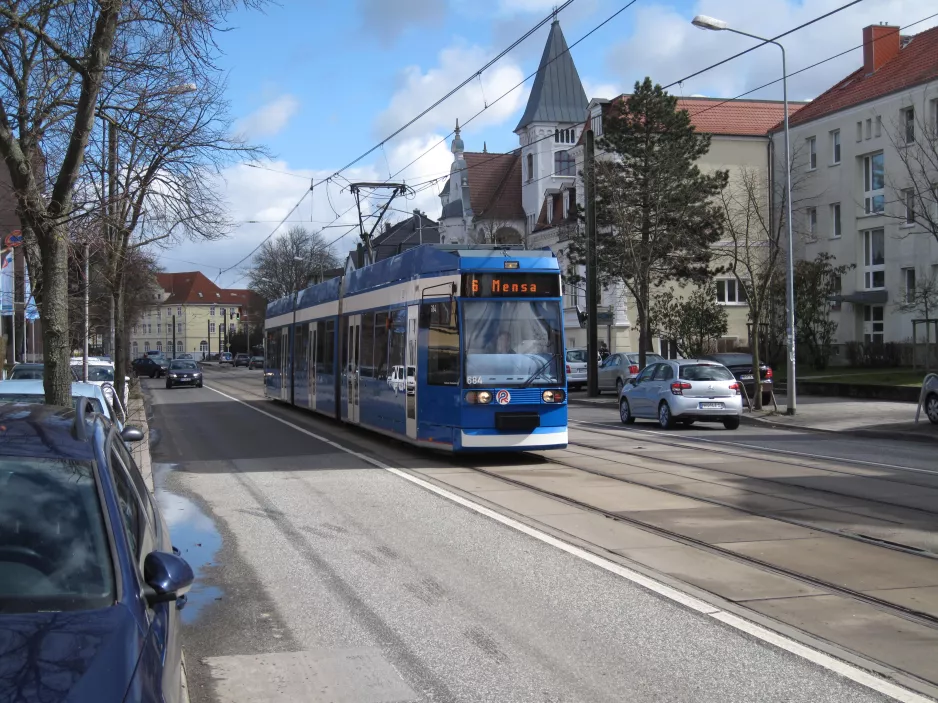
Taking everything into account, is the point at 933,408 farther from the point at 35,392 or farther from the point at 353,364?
the point at 35,392

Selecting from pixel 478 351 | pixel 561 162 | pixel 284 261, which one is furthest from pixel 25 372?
pixel 284 261

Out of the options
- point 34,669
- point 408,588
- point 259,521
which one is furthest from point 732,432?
point 34,669

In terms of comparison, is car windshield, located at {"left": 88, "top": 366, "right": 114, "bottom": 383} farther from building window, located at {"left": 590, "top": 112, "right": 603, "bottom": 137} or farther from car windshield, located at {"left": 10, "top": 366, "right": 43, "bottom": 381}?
building window, located at {"left": 590, "top": 112, "right": 603, "bottom": 137}

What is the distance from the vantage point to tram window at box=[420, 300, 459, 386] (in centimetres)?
1487

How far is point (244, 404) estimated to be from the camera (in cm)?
3422

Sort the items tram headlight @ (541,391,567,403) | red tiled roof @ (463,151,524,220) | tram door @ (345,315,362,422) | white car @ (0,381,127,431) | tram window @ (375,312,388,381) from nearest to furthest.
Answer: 1. white car @ (0,381,127,431)
2. tram headlight @ (541,391,567,403)
3. tram window @ (375,312,388,381)
4. tram door @ (345,315,362,422)
5. red tiled roof @ (463,151,524,220)

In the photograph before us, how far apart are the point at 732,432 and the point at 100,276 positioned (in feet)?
48.1

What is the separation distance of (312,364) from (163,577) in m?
22.4

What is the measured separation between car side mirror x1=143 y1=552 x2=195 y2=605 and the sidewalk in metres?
18.7

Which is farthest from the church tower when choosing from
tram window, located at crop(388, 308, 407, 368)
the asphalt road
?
the asphalt road

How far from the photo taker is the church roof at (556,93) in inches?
2672

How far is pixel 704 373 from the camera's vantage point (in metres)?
22.7

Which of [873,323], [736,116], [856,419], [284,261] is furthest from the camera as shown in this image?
[284,261]

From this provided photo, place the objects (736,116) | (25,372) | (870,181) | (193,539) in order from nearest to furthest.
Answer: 1. (193,539)
2. (25,372)
3. (870,181)
4. (736,116)
